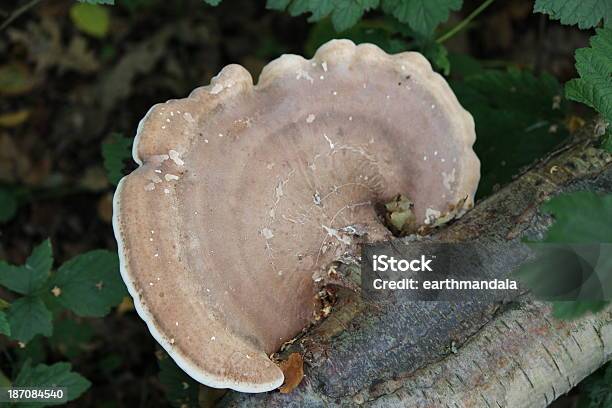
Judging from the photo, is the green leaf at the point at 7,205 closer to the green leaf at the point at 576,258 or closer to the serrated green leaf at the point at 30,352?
the serrated green leaf at the point at 30,352

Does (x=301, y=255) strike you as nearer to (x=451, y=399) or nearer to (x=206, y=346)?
(x=206, y=346)

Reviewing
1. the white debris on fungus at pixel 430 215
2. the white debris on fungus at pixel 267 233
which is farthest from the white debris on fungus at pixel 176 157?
the white debris on fungus at pixel 430 215

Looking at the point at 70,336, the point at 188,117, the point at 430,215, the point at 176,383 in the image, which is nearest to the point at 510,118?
the point at 430,215

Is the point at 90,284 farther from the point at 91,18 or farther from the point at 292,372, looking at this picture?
the point at 91,18

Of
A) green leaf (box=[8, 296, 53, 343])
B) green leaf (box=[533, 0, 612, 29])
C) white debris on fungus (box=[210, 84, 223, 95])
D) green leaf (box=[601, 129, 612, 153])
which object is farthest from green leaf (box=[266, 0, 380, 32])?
green leaf (box=[8, 296, 53, 343])

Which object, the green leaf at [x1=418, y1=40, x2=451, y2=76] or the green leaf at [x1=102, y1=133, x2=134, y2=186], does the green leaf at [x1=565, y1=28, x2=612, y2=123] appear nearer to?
the green leaf at [x1=418, y1=40, x2=451, y2=76]
